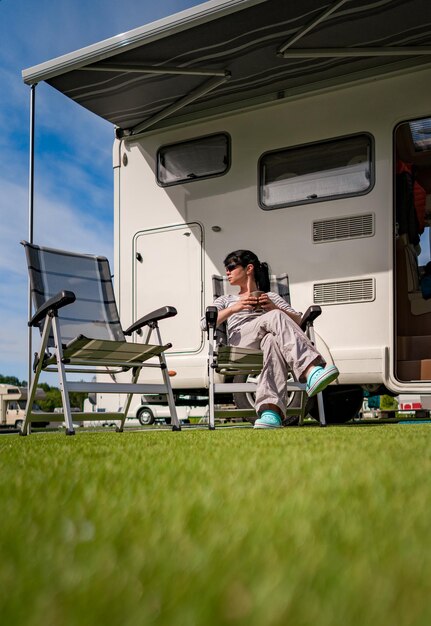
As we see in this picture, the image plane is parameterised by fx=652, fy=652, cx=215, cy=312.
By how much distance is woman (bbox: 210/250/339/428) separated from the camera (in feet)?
10.4

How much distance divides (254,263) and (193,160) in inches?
46.0

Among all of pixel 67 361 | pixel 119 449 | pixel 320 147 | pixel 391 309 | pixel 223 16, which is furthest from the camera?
pixel 320 147

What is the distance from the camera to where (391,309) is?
3.91m

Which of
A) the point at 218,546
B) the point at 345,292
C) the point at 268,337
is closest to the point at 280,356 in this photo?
the point at 268,337

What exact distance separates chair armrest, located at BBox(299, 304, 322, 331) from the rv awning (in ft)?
4.91

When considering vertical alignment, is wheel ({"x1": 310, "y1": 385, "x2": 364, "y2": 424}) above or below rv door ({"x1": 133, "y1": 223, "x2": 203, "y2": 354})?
below

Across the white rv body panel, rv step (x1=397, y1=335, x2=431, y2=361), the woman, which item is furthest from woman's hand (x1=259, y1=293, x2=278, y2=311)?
rv step (x1=397, y1=335, x2=431, y2=361)

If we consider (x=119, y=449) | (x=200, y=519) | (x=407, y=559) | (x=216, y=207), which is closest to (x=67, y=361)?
(x=119, y=449)

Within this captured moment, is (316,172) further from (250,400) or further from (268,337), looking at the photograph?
(250,400)

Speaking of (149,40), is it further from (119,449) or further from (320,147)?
(119,449)

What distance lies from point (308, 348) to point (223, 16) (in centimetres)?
183

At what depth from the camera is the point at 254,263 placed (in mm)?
3914

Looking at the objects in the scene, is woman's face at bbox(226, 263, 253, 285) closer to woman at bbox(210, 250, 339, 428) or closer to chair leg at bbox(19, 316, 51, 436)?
woman at bbox(210, 250, 339, 428)

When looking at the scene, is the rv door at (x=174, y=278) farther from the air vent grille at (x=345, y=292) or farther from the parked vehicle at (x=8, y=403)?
the parked vehicle at (x=8, y=403)
